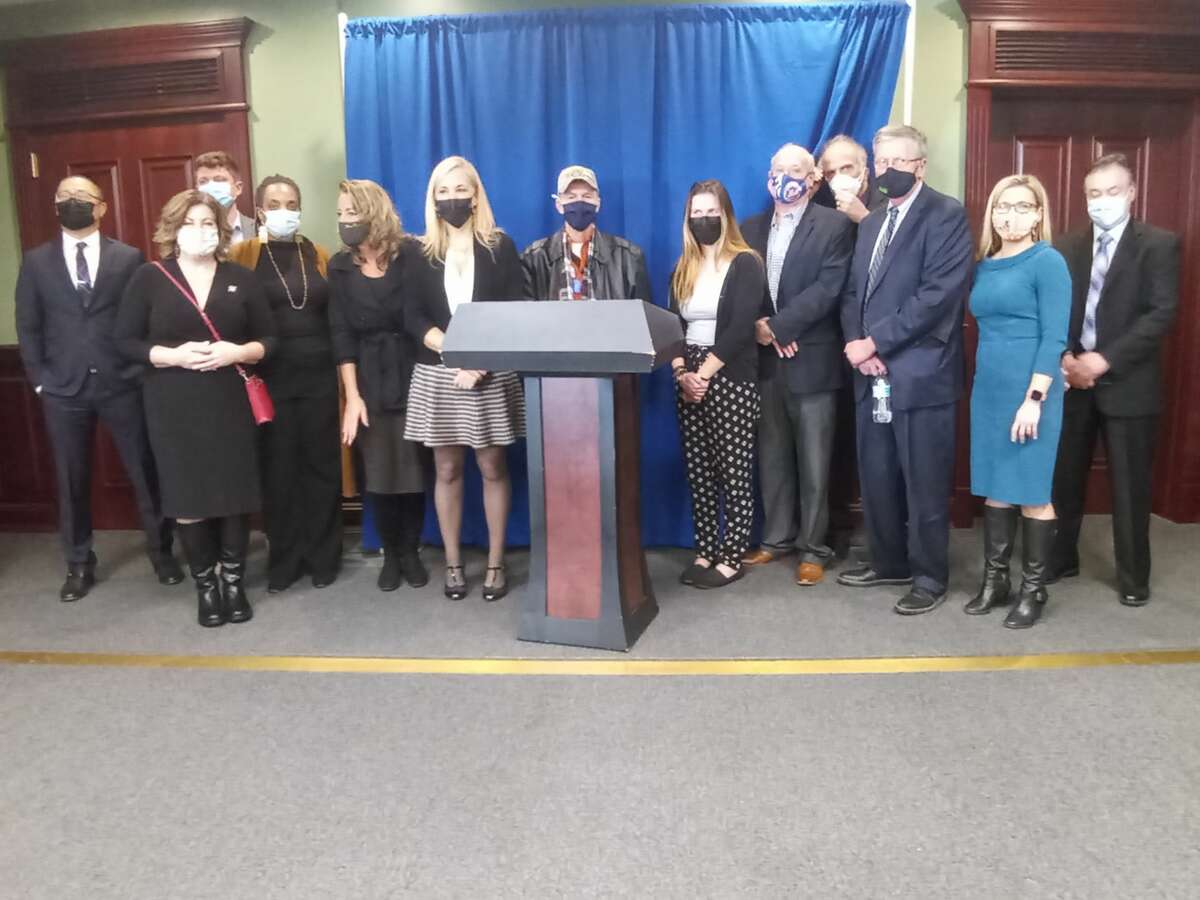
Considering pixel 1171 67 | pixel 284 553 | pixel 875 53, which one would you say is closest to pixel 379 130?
pixel 284 553

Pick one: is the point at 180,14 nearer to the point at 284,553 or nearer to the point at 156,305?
the point at 156,305

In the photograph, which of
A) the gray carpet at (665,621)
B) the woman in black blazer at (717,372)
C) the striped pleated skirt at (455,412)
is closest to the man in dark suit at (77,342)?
the gray carpet at (665,621)

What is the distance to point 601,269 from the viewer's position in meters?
3.46

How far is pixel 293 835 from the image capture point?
1.89 meters

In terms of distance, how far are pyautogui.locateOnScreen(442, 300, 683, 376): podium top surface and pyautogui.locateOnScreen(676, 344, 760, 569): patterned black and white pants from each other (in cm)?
63

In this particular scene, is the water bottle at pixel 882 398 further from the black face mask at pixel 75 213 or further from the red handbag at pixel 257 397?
the black face mask at pixel 75 213

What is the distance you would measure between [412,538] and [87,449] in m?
1.35

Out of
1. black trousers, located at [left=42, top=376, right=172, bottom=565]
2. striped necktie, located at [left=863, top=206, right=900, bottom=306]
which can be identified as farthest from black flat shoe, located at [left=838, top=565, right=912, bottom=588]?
black trousers, located at [left=42, top=376, right=172, bottom=565]

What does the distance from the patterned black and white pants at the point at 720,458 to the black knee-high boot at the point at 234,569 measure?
1.67m

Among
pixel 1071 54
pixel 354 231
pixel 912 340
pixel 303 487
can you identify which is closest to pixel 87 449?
pixel 303 487

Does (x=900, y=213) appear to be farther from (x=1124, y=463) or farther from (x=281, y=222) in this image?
(x=281, y=222)

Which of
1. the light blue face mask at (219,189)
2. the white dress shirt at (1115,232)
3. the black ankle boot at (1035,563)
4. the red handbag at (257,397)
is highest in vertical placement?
the light blue face mask at (219,189)

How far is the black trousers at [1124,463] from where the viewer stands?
10.3 ft

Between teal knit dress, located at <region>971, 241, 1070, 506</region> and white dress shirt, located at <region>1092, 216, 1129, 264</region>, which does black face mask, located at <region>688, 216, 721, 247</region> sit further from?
white dress shirt, located at <region>1092, 216, 1129, 264</region>
